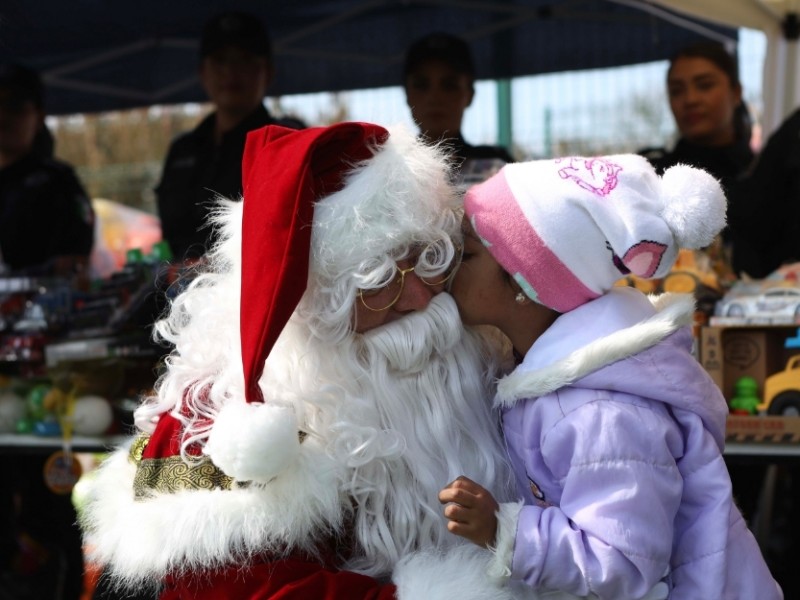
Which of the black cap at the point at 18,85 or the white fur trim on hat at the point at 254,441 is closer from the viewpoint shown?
the white fur trim on hat at the point at 254,441

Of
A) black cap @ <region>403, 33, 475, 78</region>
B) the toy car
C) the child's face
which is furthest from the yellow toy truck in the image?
black cap @ <region>403, 33, 475, 78</region>

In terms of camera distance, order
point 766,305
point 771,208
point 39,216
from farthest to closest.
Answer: point 39,216
point 771,208
point 766,305

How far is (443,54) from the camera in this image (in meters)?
3.27

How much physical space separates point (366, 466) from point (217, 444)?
24cm

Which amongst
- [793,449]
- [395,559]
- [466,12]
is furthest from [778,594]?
[466,12]

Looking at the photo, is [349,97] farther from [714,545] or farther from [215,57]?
[714,545]

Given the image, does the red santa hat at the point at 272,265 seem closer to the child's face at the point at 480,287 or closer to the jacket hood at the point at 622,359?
the child's face at the point at 480,287

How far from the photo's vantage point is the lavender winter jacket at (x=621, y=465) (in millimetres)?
1283

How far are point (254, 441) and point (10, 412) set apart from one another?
172cm

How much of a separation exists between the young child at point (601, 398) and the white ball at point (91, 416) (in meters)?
1.53

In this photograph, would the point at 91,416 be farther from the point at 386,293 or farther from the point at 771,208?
the point at 771,208

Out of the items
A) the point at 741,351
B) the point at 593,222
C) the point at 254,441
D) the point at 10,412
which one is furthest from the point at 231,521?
the point at 10,412

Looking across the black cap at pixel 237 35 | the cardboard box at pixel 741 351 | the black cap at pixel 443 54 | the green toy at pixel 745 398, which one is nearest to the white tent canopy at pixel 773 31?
the black cap at pixel 443 54

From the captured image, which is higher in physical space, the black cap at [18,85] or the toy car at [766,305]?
the black cap at [18,85]
